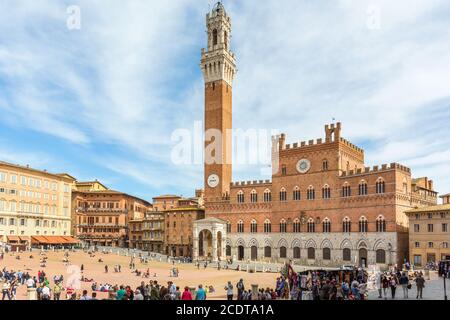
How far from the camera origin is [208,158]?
7038cm

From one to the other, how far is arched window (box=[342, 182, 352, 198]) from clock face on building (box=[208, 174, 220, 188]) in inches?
875

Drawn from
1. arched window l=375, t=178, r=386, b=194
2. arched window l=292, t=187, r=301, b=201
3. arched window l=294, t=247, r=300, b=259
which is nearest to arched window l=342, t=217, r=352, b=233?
arched window l=375, t=178, r=386, b=194

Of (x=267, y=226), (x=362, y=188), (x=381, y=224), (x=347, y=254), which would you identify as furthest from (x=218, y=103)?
(x=381, y=224)

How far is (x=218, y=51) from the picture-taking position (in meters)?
73.3

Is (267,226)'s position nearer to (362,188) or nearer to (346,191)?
(346,191)

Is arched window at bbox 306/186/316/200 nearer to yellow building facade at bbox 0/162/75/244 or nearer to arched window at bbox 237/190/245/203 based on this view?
arched window at bbox 237/190/245/203

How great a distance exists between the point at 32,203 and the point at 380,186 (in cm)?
5665

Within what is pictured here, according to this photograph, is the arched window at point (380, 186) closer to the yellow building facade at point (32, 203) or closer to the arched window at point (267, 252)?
the arched window at point (267, 252)

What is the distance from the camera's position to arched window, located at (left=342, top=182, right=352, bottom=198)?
2128 inches

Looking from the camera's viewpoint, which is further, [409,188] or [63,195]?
[63,195]

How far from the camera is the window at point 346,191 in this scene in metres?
54.0
